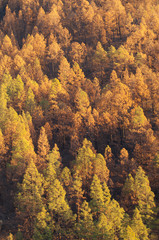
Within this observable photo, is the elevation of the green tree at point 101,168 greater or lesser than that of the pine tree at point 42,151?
greater

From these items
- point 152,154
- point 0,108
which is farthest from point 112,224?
point 0,108

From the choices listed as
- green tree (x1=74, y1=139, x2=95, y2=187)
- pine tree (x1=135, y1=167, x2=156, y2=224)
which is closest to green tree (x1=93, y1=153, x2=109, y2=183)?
green tree (x1=74, y1=139, x2=95, y2=187)

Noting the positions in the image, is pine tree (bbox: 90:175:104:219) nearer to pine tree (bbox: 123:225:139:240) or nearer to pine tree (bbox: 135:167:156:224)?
pine tree (bbox: 135:167:156:224)

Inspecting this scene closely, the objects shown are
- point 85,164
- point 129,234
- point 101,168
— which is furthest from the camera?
point 85,164

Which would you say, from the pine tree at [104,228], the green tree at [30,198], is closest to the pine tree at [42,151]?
the green tree at [30,198]

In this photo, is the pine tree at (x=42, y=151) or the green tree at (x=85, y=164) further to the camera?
the pine tree at (x=42, y=151)

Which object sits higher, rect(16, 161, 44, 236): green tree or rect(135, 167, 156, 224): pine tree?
rect(135, 167, 156, 224): pine tree

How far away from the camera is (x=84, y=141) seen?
53750mm

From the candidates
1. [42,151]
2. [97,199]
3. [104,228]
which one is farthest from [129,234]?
[42,151]

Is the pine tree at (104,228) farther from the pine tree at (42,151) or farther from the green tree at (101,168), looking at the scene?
the pine tree at (42,151)

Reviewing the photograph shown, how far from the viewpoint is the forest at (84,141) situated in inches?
1752

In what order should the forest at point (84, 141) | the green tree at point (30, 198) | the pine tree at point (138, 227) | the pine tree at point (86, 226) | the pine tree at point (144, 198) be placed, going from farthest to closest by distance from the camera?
the green tree at point (30, 198), the pine tree at point (144, 198), the forest at point (84, 141), the pine tree at point (86, 226), the pine tree at point (138, 227)

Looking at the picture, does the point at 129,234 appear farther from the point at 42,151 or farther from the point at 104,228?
the point at 42,151

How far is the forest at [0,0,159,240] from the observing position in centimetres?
4450
